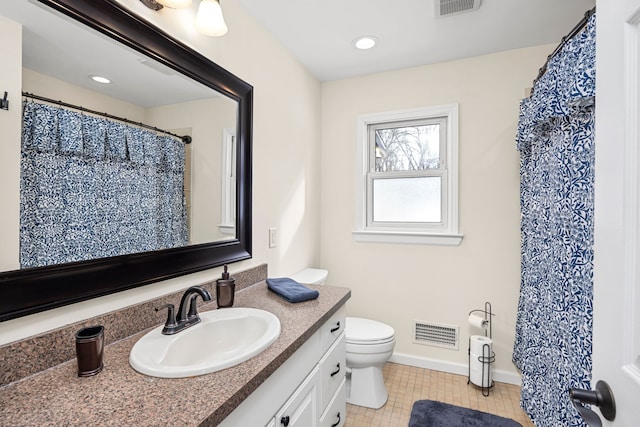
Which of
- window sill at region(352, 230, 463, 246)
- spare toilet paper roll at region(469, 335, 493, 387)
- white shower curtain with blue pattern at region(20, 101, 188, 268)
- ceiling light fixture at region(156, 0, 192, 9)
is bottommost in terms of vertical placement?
spare toilet paper roll at region(469, 335, 493, 387)

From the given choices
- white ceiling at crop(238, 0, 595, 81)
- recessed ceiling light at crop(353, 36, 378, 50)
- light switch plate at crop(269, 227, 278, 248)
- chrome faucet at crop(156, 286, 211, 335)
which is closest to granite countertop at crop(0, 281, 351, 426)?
chrome faucet at crop(156, 286, 211, 335)

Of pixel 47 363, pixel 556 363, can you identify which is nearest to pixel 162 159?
pixel 47 363

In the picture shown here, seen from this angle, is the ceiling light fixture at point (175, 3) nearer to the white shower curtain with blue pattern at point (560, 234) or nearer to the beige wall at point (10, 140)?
the beige wall at point (10, 140)

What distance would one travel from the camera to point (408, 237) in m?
2.52

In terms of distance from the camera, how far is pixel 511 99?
88.3 inches

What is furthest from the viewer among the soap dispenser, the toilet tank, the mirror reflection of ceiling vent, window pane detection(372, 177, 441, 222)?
window pane detection(372, 177, 441, 222)

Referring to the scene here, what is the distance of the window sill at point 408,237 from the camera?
2406mm

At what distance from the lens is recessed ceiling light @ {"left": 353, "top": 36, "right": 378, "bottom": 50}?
2.10 metres

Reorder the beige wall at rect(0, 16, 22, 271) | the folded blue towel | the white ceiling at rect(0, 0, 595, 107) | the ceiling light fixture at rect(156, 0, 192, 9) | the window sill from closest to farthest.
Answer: the beige wall at rect(0, 16, 22, 271) → the white ceiling at rect(0, 0, 595, 107) → the ceiling light fixture at rect(156, 0, 192, 9) → the folded blue towel → the window sill

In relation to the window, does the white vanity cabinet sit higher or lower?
lower

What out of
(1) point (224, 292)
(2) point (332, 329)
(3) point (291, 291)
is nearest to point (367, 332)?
(2) point (332, 329)

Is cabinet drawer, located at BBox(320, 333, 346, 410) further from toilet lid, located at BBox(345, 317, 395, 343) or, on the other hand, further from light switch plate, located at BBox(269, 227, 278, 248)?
light switch plate, located at BBox(269, 227, 278, 248)

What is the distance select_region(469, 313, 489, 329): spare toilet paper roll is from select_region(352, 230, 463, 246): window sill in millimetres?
526

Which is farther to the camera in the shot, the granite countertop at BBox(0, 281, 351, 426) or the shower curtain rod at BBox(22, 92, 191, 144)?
the shower curtain rod at BBox(22, 92, 191, 144)
